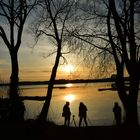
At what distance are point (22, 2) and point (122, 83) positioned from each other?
783 cm

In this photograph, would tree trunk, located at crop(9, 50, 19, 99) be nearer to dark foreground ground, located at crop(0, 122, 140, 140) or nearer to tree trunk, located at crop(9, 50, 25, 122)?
tree trunk, located at crop(9, 50, 25, 122)

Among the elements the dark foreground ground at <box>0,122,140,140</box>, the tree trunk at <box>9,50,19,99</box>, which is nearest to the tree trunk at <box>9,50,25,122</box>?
the tree trunk at <box>9,50,19,99</box>

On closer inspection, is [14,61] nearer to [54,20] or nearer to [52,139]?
[54,20]

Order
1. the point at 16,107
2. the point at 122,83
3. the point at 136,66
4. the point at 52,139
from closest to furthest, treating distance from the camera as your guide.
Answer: the point at 52,139, the point at 136,66, the point at 122,83, the point at 16,107

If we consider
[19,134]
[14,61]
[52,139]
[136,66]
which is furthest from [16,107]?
[136,66]

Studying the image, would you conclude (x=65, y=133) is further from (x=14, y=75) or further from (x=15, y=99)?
(x=14, y=75)

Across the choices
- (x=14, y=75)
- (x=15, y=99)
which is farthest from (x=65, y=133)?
(x=14, y=75)

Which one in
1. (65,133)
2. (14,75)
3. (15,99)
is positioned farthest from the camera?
(14,75)

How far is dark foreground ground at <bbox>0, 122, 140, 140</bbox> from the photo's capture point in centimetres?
1748

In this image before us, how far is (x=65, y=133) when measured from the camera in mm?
18938

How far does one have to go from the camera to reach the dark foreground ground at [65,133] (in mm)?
17484

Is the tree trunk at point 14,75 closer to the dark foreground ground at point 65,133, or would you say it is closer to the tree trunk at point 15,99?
the tree trunk at point 15,99

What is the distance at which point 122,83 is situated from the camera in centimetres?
2105

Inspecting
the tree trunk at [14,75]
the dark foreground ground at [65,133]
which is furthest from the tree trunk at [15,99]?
the dark foreground ground at [65,133]
